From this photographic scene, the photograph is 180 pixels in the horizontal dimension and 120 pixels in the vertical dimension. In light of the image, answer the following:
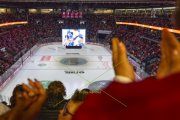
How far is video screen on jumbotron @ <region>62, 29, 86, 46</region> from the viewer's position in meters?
29.8

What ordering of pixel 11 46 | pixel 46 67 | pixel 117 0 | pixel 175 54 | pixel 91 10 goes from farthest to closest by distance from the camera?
pixel 91 10 → pixel 117 0 → pixel 11 46 → pixel 46 67 → pixel 175 54

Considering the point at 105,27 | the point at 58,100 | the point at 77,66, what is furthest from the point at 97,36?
the point at 58,100

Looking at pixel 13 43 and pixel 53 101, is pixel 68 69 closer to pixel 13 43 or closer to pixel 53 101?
pixel 13 43

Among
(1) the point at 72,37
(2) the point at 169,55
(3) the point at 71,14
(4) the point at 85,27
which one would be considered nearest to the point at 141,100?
(2) the point at 169,55

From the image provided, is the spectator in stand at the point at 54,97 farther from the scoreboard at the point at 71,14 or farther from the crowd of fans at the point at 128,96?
the scoreboard at the point at 71,14

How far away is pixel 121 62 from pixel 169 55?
0.21m

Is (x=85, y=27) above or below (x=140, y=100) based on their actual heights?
below

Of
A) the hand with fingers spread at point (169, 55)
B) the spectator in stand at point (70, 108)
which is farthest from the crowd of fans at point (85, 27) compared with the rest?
the hand with fingers spread at point (169, 55)

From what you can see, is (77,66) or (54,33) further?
(54,33)

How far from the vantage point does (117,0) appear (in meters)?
29.5

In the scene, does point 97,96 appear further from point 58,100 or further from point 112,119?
point 58,100

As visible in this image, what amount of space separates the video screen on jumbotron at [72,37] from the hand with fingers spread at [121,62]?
94.6ft

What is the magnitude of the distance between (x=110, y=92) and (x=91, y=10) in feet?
135

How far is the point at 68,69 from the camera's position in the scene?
63.5 feet
